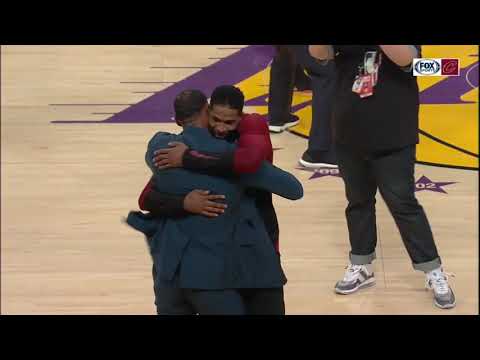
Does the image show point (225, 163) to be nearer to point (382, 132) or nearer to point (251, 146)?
point (251, 146)

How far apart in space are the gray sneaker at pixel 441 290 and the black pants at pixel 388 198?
0.06 m

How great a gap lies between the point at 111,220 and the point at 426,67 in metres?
2.22

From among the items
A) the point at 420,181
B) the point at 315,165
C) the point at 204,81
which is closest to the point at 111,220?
the point at 315,165

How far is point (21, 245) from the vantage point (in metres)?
5.84

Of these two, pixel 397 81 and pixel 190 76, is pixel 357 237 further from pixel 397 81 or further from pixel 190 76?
pixel 190 76

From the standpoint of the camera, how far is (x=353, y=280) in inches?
204

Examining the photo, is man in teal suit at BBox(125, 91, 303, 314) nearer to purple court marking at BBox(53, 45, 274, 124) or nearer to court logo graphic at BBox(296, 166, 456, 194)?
court logo graphic at BBox(296, 166, 456, 194)

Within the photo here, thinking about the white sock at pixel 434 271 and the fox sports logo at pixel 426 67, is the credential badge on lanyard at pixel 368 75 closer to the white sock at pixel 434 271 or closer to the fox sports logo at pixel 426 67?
the fox sports logo at pixel 426 67

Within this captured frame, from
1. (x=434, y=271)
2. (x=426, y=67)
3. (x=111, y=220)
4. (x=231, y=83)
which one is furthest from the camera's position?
(x=231, y=83)

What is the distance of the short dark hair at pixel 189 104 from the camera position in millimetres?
3715

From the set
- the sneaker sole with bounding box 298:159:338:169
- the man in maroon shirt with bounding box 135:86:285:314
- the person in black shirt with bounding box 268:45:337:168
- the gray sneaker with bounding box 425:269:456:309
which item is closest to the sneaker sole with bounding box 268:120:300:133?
the person in black shirt with bounding box 268:45:337:168

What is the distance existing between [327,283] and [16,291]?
1.54 meters

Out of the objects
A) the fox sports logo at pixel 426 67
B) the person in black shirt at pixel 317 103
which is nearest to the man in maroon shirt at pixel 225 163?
the fox sports logo at pixel 426 67

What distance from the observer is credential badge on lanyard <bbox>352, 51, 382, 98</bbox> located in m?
4.54
